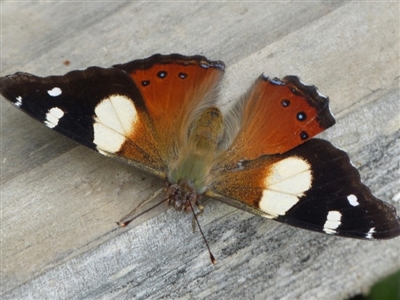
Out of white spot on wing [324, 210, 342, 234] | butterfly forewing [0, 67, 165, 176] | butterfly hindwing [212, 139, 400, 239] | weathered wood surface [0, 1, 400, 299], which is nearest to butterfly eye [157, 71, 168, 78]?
butterfly forewing [0, 67, 165, 176]

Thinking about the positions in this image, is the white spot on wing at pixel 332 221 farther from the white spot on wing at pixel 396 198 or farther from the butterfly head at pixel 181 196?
the butterfly head at pixel 181 196

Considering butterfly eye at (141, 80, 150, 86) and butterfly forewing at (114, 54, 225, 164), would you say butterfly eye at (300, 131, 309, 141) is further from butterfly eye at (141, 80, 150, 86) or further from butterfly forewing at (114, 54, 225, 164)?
butterfly eye at (141, 80, 150, 86)

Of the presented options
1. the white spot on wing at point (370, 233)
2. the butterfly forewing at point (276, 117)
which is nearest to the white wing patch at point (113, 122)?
the butterfly forewing at point (276, 117)

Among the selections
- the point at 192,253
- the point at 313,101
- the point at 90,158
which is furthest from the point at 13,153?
the point at 313,101

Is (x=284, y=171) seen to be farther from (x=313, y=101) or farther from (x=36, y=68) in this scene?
(x=36, y=68)

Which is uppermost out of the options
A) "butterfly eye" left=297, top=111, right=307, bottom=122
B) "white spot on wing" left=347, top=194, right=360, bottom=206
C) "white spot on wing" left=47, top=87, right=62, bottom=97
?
"white spot on wing" left=47, top=87, right=62, bottom=97

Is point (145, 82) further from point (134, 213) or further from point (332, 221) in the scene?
point (332, 221)
